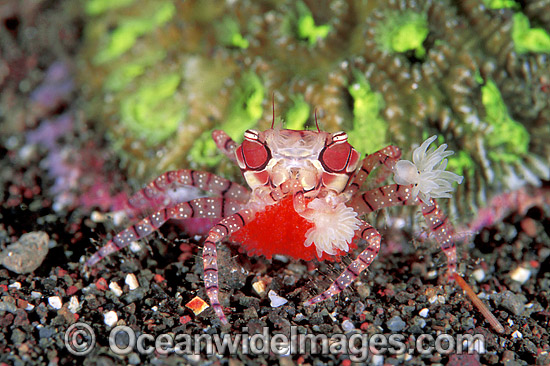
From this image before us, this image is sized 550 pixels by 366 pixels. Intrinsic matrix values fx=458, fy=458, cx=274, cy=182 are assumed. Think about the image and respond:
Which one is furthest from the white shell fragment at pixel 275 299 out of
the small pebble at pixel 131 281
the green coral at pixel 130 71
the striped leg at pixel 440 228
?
the green coral at pixel 130 71

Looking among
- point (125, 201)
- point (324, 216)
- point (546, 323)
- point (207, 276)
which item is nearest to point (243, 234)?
point (207, 276)

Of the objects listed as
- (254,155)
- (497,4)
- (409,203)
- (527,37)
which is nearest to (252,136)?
(254,155)

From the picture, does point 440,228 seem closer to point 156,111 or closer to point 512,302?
point 512,302

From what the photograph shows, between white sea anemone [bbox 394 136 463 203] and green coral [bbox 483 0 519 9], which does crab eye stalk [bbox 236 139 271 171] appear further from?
green coral [bbox 483 0 519 9]

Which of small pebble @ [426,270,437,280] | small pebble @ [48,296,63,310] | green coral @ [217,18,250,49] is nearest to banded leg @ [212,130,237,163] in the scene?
green coral @ [217,18,250,49]

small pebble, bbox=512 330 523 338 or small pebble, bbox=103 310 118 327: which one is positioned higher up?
small pebble, bbox=103 310 118 327

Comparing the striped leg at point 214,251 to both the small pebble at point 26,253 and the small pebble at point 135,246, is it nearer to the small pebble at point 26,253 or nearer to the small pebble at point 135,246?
the small pebble at point 135,246
